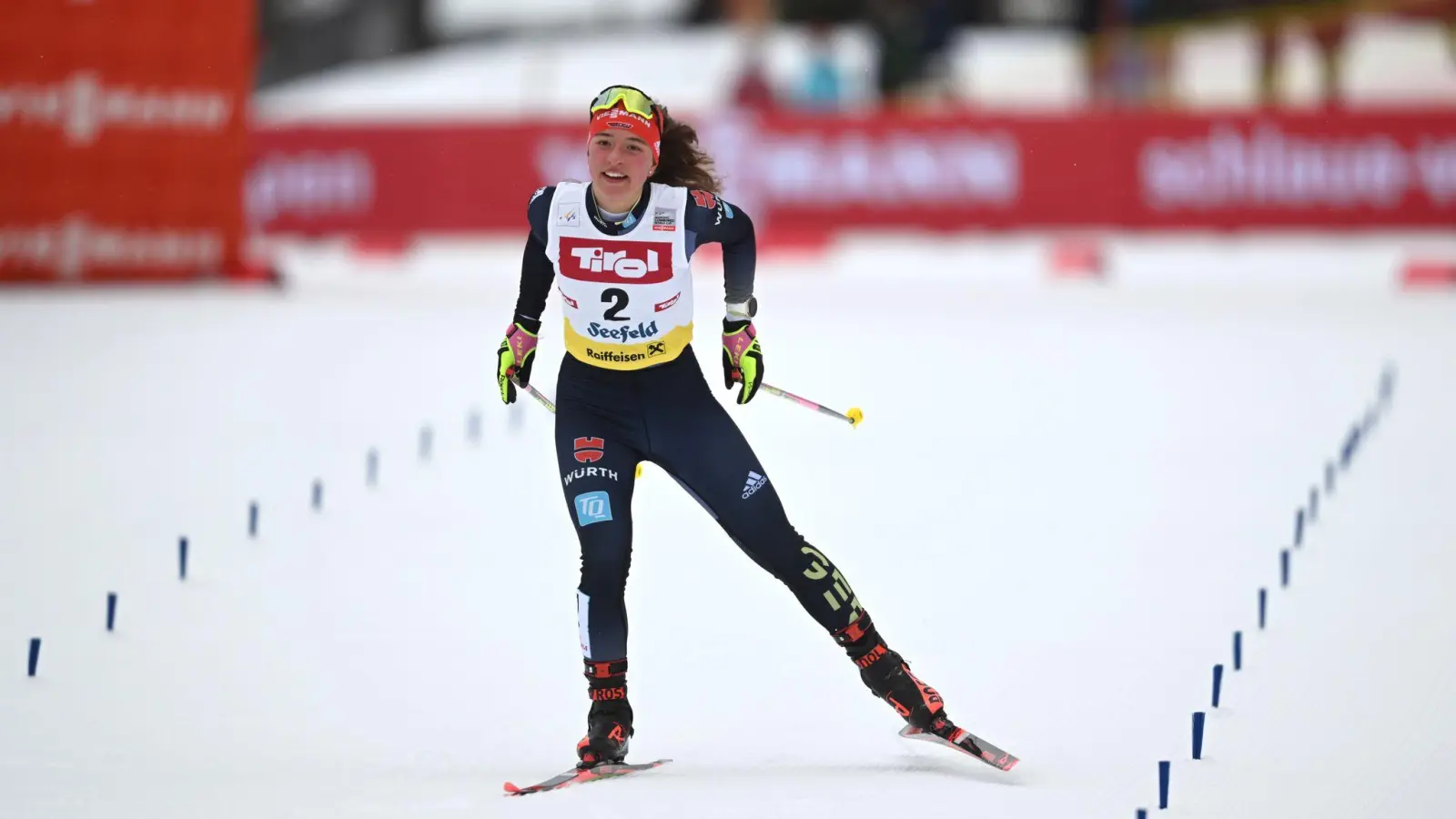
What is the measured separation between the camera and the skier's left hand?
20.5ft

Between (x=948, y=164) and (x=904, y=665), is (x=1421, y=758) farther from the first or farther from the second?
(x=948, y=164)

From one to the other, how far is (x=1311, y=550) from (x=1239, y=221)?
567 inches

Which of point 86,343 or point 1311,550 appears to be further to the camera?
point 86,343

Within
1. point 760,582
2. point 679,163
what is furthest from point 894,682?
point 760,582

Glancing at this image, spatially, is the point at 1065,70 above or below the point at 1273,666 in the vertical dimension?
above

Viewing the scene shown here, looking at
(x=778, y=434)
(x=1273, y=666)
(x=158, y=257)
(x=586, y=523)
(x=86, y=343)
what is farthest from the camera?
(x=158, y=257)

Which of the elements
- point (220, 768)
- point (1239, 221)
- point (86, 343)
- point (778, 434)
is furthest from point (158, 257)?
point (220, 768)

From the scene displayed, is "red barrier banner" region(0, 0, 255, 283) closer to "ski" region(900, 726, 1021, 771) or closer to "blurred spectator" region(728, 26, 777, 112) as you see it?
"blurred spectator" region(728, 26, 777, 112)

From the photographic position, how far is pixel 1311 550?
9086 millimetres

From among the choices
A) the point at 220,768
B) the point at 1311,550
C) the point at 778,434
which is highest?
the point at 778,434

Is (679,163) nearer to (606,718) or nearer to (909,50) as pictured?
(606,718)

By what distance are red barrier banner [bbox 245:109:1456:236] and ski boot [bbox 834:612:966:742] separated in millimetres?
16636

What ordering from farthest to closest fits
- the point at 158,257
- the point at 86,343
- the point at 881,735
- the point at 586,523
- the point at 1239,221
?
the point at 1239,221
the point at 158,257
the point at 86,343
the point at 881,735
the point at 586,523

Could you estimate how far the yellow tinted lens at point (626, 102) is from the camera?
19.6 feet
